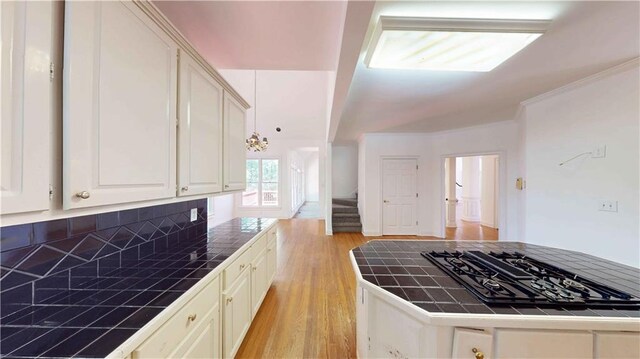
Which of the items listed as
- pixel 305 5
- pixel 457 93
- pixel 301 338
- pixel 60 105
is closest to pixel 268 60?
pixel 305 5

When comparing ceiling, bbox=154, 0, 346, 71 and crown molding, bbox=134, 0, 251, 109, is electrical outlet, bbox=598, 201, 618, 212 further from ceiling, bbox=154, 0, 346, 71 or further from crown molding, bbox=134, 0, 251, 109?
crown molding, bbox=134, 0, 251, 109

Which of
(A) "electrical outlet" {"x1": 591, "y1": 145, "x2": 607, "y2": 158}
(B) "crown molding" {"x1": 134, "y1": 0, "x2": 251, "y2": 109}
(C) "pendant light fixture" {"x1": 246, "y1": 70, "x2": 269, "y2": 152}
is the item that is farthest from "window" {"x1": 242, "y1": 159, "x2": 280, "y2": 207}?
(A) "electrical outlet" {"x1": 591, "y1": 145, "x2": 607, "y2": 158}

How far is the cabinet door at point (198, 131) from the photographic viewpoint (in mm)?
1425

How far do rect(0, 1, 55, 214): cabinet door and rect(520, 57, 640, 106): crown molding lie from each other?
4040mm

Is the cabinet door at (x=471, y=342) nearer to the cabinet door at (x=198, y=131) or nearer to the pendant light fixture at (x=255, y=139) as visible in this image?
the cabinet door at (x=198, y=131)

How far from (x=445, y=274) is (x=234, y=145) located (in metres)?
2.06

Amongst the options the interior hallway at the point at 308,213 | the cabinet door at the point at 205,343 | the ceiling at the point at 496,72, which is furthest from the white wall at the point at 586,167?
the interior hallway at the point at 308,213

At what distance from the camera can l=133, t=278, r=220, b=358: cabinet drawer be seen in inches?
34.6

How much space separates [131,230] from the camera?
152cm

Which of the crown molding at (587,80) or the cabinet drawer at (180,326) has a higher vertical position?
the crown molding at (587,80)

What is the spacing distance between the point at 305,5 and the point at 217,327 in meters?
2.11

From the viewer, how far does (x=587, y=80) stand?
8.25 feet

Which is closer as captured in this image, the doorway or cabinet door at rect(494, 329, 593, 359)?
cabinet door at rect(494, 329, 593, 359)

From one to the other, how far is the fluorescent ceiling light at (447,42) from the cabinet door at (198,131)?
1268mm
